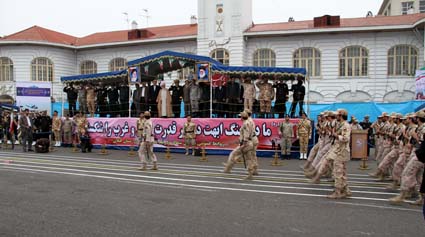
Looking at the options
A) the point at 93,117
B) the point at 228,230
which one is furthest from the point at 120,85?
the point at 228,230

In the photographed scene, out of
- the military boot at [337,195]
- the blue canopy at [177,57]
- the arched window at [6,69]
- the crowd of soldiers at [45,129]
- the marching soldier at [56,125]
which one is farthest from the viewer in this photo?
the arched window at [6,69]

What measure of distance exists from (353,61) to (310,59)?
336 centimetres

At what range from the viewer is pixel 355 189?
32.1ft

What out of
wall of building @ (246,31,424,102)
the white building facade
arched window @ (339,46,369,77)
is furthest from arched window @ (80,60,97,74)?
arched window @ (339,46,369,77)

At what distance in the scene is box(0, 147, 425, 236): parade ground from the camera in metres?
6.04

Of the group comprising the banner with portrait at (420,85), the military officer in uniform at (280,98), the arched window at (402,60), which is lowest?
the military officer in uniform at (280,98)

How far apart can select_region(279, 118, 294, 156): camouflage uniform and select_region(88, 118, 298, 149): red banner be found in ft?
1.24

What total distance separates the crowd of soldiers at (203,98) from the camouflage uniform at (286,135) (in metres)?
1.49

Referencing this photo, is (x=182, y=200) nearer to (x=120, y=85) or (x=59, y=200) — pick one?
(x=59, y=200)

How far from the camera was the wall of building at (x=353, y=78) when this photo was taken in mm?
31031

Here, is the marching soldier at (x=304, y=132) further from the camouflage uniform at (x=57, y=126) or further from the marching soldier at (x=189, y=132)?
the camouflage uniform at (x=57, y=126)

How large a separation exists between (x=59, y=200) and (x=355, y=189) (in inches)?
266

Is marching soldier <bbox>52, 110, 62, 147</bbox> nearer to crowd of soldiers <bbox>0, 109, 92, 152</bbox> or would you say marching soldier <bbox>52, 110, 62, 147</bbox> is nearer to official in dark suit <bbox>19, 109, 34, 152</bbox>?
crowd of soldiers <bbox>0, 109, 92, 152</bbox>

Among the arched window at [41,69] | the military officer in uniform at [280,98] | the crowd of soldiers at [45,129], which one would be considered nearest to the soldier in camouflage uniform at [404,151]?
the military officer in uniform at [280,98]
